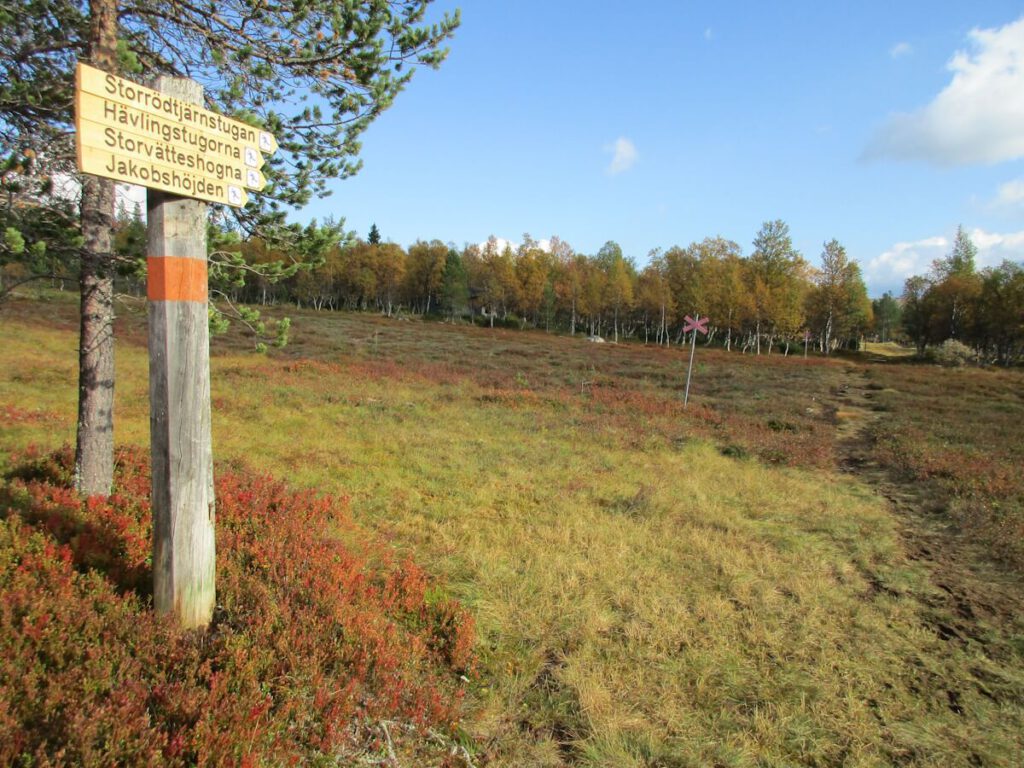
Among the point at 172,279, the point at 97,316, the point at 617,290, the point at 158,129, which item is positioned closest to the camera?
the point at 158,129

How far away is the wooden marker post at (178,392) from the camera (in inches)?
128

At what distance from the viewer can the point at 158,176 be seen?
311cm

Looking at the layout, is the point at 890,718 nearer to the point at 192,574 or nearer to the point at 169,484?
the point at 192,574

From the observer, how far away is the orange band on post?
127 inches

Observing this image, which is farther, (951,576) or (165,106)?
(951,576)

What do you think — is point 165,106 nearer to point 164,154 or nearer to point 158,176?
point 164,154

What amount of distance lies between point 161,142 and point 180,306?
949mm

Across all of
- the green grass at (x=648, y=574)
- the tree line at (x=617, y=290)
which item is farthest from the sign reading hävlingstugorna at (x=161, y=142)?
the tree line at (x=617, y=290)

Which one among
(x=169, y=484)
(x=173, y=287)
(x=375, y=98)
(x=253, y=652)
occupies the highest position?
(x=375, y=98)

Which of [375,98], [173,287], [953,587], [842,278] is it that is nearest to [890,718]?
[953,587]

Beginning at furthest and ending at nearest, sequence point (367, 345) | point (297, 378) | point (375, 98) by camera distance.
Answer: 1. point (367, 345)
2. point (297, 378)
3. point (375, 98)

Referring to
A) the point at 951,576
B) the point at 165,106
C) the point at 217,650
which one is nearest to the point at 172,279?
the point at 165,106

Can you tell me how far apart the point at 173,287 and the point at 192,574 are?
1.83 m

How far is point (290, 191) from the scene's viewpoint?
245 inches
